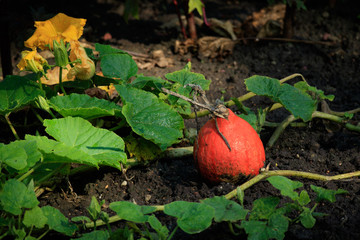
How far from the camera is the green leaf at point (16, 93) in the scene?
2.11 meters

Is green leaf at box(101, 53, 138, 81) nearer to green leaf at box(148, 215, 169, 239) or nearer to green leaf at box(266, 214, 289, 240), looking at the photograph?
green leaf at box(148, 215, 169, 239)

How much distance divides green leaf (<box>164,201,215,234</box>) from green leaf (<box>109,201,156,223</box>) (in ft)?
0.24

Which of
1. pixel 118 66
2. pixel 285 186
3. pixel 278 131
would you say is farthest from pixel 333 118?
pixel 118 66

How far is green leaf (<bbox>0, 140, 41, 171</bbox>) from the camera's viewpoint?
1.61 m

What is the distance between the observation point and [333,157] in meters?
2.26

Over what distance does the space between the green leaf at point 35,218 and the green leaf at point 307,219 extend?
92 centimetres

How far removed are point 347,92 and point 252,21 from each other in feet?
4.03

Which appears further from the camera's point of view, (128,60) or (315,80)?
(315,80)

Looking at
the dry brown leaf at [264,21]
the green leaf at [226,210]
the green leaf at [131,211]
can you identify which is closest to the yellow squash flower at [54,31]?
the green leaf at [131,211]

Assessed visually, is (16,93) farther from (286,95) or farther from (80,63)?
(286,95)

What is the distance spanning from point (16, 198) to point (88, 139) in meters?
0.44

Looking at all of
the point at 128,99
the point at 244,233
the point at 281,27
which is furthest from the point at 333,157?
the point at 281,27

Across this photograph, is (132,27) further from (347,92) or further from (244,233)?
(244,233)

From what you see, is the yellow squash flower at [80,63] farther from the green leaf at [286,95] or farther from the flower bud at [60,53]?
the green leaf at [286,95]
